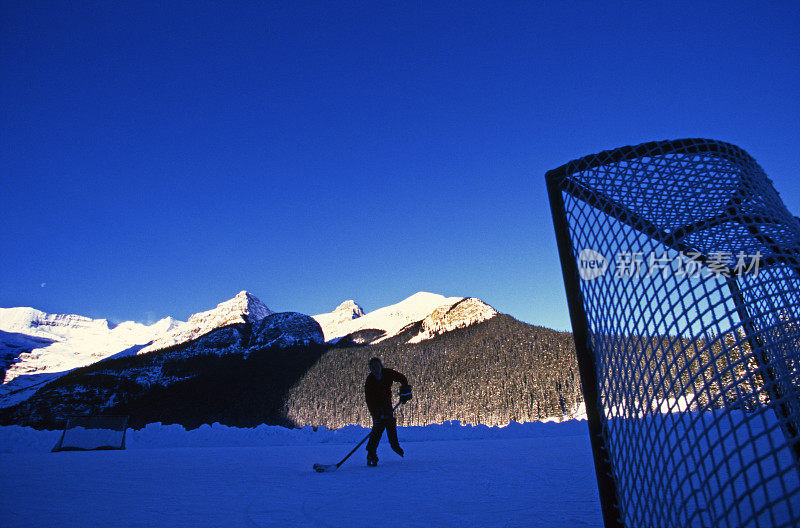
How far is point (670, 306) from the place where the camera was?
1.91 meters

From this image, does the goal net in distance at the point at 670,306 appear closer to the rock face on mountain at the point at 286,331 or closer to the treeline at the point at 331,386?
the treeline at the point at 331,386

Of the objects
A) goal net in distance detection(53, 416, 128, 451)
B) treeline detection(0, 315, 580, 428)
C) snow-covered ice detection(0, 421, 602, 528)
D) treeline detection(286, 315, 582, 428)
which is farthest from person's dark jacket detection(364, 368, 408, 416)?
treeline detection(0, 315, 580, 428)

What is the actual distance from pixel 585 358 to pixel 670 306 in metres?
0.50

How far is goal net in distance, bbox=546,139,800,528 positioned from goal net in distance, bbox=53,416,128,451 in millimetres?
10263

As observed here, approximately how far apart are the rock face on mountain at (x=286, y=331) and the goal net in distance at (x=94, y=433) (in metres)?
53.8

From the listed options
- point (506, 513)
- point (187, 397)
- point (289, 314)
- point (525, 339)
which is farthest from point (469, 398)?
point (289, 314)

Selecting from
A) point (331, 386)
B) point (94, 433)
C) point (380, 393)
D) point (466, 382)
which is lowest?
point (94, 433)

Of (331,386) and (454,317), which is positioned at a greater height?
(454,317)

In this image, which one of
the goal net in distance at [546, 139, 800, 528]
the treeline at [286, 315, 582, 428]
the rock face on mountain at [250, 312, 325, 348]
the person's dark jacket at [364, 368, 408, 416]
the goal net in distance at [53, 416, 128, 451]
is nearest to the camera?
the goal net in distance at [546, 139, 800, 528]

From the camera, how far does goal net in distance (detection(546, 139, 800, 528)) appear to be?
5.57 ft

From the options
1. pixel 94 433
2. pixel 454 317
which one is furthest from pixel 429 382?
pixel 454 317

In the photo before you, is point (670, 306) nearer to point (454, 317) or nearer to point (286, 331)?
point (454, 317)

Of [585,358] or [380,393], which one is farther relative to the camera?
[380,393]

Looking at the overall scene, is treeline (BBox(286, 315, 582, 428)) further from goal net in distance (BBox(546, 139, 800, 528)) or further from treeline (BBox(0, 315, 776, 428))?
goal net in distance (BBox(546, 139, 800, 528))
